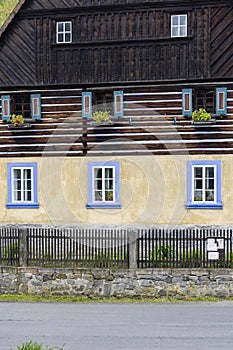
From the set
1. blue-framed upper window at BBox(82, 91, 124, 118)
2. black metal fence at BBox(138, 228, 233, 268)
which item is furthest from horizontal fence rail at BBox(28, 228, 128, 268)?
blue-framed upper window at BBox(82, 91, 124, 118)

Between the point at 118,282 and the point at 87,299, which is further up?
the point at 118,282

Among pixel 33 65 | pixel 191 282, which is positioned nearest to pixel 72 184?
pixel 33 65

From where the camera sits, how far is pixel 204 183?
22656 mm

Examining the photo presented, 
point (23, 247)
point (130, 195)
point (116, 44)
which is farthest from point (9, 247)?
point (116, 44)

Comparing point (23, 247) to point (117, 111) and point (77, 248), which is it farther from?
point (117, 111)

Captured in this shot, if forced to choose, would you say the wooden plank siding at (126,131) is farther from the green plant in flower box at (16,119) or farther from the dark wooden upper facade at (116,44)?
the dark wooden upper facade at (116,44)

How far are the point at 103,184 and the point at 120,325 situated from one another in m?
9.76

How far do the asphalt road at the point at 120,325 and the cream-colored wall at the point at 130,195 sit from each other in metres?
7.00

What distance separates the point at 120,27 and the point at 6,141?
6389 mm

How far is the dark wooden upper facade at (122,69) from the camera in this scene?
2197 cm

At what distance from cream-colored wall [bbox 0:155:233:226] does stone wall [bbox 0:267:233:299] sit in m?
6.43

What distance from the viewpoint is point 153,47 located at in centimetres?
2222

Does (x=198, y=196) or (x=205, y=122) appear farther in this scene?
(x=198, y=196)

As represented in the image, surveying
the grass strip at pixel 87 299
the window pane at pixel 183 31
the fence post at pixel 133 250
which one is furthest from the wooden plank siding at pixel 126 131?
the grass strip at pixel 87 299
